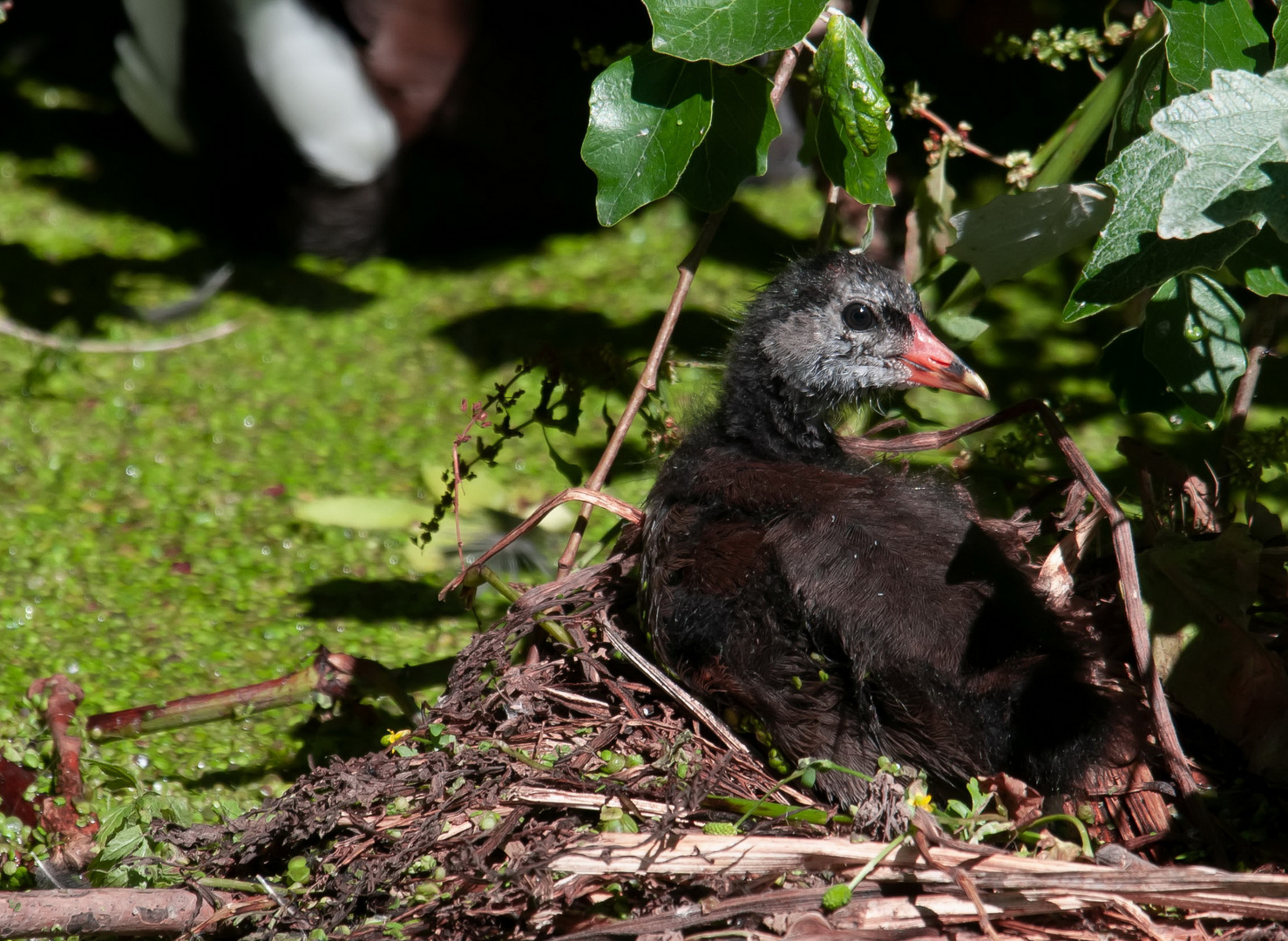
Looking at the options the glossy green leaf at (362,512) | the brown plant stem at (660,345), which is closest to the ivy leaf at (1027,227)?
the brown plant stem at (660,345)

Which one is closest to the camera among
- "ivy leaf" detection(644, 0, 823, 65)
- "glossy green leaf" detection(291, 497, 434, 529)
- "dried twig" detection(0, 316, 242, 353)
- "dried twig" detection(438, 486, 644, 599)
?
"ivy leaf" detection(644, 0, 823, 65)

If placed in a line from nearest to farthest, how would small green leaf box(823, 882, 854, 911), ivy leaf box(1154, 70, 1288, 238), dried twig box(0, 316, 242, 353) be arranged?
ivy leaf box(1154, 70, 1288, 238)
small green leaf box(823, 882, 854, 911)
dried twig box(0, 316, 242, 353)

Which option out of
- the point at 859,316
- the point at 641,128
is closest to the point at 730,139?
the point at 641,128

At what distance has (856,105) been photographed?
1789mm

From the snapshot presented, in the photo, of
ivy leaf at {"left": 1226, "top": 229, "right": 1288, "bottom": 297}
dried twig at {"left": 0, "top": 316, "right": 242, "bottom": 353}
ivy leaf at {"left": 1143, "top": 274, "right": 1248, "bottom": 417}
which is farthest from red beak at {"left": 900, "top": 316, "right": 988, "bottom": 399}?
dried twig at {"left": 0, "top": 316, "right": 242, "bottom": 353}

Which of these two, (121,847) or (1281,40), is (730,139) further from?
(121,847)

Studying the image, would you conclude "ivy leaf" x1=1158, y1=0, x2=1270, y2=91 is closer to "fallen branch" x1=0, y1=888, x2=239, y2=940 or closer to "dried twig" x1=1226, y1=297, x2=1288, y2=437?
"dried twig" x1=1226, y1=297, x2=1288, y2=437

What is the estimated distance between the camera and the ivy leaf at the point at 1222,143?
1441mm

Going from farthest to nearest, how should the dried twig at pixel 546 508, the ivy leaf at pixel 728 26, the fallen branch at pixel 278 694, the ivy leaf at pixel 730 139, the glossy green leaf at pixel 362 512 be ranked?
the glossy green leaf at pixel 362 512 < the fallen branch at pixel 278 694 < the dried twig at pixel 546 508 < the ivy leaf at pixel 730 139 < the ivy leaf at pixel 728 26

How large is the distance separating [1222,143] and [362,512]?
2.13 metres

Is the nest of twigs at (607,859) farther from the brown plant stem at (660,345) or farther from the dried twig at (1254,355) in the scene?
the dried twig at (1254,355)

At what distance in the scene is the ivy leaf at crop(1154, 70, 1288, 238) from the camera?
4.73 ft

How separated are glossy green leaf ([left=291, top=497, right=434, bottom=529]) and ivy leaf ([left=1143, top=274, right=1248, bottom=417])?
5.61 ft

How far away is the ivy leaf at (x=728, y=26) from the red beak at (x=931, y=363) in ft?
2.52
